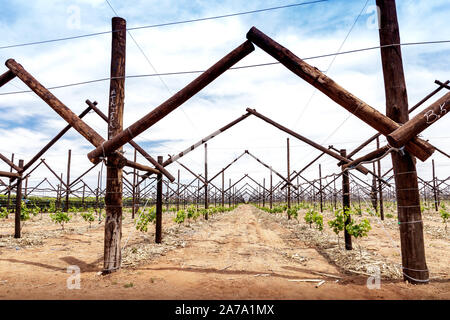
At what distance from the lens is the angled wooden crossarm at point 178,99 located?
4.95 m

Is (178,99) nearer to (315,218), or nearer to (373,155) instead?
(373,155)

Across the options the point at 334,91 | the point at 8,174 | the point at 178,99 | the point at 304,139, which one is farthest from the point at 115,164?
the point at 8,174

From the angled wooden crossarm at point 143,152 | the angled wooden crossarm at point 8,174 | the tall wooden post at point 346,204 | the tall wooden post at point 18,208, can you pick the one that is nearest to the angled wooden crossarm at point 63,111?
the angled wooden crossarm at point 143,152

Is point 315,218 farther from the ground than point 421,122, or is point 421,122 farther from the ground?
point 421,122

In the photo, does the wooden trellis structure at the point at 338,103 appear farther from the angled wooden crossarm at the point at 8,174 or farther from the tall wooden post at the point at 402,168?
the angled wooden crossarm at the point at 8,174

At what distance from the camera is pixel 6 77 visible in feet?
22.4

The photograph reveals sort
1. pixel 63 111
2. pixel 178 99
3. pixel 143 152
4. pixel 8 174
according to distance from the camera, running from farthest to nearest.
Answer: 1. pixel 8 174
2. pixel 143 152
3. pixel 63 111
4. pixel 178 99

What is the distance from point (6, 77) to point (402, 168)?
9535mm

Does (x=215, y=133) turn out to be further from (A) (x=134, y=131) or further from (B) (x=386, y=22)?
(B) (x=386, y=22)

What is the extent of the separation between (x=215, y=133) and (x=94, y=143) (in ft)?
19.2

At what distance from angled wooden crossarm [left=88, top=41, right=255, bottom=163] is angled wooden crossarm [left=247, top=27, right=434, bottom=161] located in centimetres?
32

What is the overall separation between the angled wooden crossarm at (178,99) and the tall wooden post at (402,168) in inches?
97.3

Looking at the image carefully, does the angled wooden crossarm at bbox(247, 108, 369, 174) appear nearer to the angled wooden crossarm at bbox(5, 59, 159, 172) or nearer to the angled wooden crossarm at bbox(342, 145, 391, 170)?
the angled wooden crossarm at bbox(342, 145, 391, 170)
